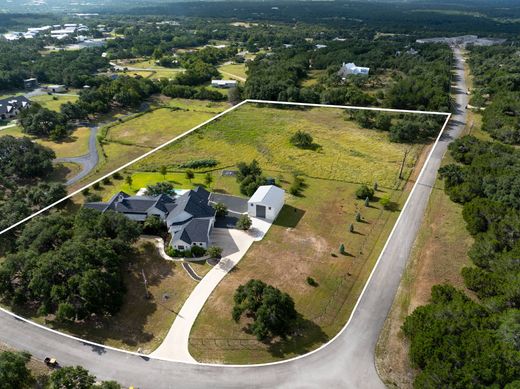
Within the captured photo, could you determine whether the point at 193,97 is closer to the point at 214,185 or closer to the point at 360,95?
the point at 360,95

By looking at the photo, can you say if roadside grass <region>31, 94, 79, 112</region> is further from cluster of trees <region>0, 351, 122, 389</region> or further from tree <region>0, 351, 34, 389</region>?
cluster of trees <region>0, 351, 122, 389</region>

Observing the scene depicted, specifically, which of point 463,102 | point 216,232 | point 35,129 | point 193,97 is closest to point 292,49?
point 193,97

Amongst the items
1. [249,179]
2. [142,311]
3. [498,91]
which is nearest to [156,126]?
[249,179]

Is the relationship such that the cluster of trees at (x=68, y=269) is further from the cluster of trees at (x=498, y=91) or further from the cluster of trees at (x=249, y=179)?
the cluster of trees at (x=498, y=91)

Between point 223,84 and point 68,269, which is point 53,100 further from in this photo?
point 68,269

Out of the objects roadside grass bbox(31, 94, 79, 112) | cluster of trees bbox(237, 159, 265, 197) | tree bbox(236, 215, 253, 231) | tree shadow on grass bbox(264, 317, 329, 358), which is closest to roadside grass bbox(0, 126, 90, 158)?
roadside grass bbox(31, 94, 79, 112)
